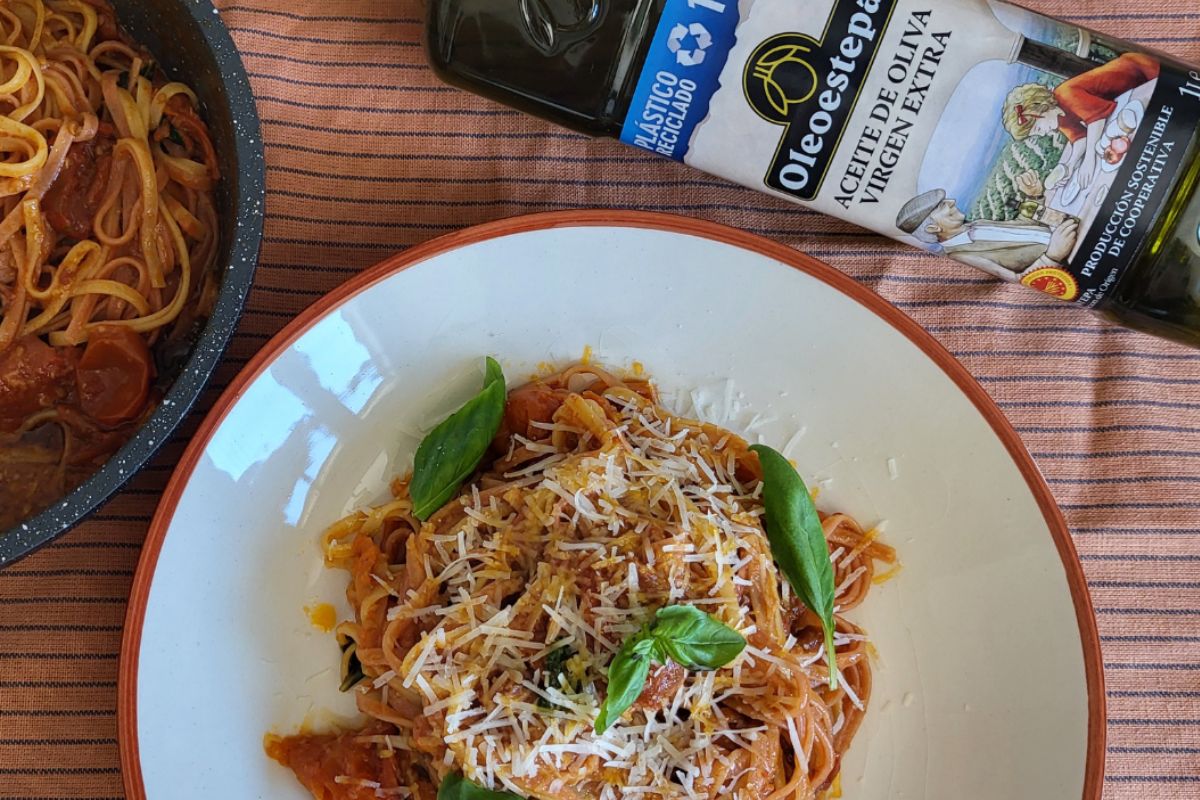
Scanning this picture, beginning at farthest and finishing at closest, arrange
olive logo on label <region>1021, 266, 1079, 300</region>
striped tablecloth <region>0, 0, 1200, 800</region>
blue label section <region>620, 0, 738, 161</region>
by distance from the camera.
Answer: striped tablecloth <region>0, 0, 1200, 800</region> < olive logo on label <region>1021, 266, 1079, 300</region> < blue label section <region>620, 0, 738, 161</region>

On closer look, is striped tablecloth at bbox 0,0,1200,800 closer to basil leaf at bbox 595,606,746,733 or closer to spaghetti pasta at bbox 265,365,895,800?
spaghetti pasta at bbox 265,365,895,800

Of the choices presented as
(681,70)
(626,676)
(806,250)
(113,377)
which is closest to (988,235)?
(806,250)

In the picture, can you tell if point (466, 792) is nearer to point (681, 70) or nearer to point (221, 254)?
point (221, 254)

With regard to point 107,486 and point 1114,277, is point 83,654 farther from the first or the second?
point 1114,277

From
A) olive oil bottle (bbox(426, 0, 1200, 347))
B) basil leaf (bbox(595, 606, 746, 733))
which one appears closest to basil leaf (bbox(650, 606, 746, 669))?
basil leaf (bbox(595, 606, 746, 733))

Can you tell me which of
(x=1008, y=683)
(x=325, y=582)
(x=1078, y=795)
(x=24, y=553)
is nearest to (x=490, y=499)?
(x=325, y=582)

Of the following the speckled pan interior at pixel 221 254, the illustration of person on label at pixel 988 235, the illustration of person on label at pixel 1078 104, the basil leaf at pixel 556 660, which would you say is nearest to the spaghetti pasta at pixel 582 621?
the basil leaf at pixel 556 660
